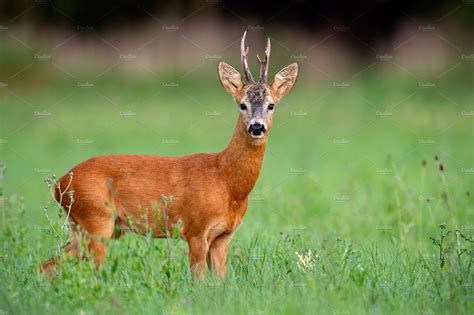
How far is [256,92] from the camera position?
7801 millimetres

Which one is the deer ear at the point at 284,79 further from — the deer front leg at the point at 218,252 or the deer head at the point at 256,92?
the deer front leg at the point at 218,252

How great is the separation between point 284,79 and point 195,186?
129 centimetres

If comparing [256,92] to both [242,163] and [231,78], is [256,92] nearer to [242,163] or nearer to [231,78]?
[231,78]

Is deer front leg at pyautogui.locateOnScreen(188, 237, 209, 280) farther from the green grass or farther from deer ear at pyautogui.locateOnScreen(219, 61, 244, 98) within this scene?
deer ear at pyautogui.locateOnScreen(219, 61, 244, 98)

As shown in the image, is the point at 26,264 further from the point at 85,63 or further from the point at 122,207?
the point at 85,63

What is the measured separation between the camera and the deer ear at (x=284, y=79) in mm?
8117

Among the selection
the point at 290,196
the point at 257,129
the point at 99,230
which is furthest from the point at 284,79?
the point at 290,196

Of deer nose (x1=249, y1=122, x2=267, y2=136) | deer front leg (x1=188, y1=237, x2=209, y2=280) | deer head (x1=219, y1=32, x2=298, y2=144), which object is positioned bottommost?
deer front leg (x1=188, y1=237, x2=209, y2=280)

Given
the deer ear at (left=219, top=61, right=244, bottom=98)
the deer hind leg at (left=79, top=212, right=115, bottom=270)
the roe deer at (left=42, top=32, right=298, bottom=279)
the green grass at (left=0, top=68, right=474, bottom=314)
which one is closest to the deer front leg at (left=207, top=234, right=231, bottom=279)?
the roe deer at (left=42, top=32, right=298, bottom=279)

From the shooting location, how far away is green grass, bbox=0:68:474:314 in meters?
6.51

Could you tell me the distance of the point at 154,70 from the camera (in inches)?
904

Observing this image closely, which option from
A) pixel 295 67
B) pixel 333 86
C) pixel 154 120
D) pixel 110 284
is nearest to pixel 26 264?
pixel 110 284

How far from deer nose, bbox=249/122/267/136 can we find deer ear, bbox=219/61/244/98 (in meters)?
0.59

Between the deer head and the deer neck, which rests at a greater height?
the deer head
